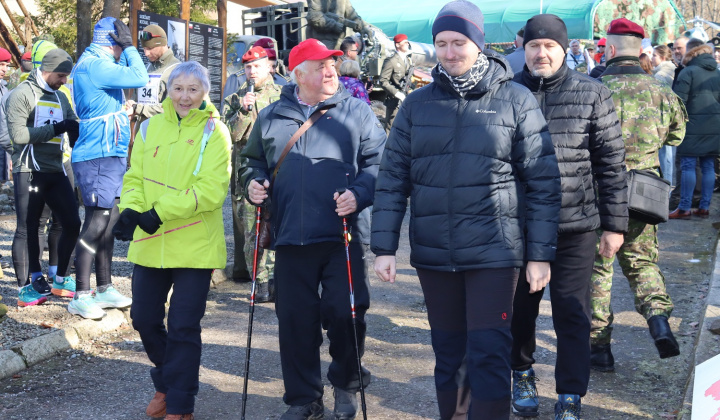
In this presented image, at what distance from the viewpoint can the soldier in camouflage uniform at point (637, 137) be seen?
18.0 feet

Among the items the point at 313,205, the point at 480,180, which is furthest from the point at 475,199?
the point at 313,205

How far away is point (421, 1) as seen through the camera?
53562mm

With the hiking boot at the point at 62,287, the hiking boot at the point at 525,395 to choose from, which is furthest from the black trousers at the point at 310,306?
the hiking boot at the point at 62,287

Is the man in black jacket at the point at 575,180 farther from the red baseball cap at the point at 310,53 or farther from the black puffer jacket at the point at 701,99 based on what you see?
the black puffer jacket at the point at 701,99

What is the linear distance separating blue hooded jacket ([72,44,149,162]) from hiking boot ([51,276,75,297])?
1.27m

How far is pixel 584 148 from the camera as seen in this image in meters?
4.53

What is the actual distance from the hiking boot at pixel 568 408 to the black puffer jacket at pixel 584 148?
90cm

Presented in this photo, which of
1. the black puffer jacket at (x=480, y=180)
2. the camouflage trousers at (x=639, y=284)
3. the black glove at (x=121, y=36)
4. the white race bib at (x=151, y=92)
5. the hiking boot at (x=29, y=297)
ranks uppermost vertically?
the black glove at (x=121, y=36)

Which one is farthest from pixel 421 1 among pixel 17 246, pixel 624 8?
pixel 17 246

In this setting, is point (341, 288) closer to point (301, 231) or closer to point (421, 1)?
point (301, 231)

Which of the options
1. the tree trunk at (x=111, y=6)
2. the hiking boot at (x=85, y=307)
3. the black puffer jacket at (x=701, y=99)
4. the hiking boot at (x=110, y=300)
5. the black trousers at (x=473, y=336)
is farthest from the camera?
the black puffer jacket at (x=701, y=99)

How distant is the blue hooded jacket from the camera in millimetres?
6520

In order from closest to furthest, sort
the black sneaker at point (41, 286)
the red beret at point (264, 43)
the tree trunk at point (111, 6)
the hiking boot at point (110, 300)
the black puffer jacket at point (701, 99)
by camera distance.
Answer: the hiking boot at point (110, 300)
the black sneaker at point (41, 286)
the red beret at point (264, 43)
the tree trunk at point (111, 6)
the black puffer jacket at point (701, 99)

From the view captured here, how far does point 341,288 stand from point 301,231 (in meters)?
0.39
